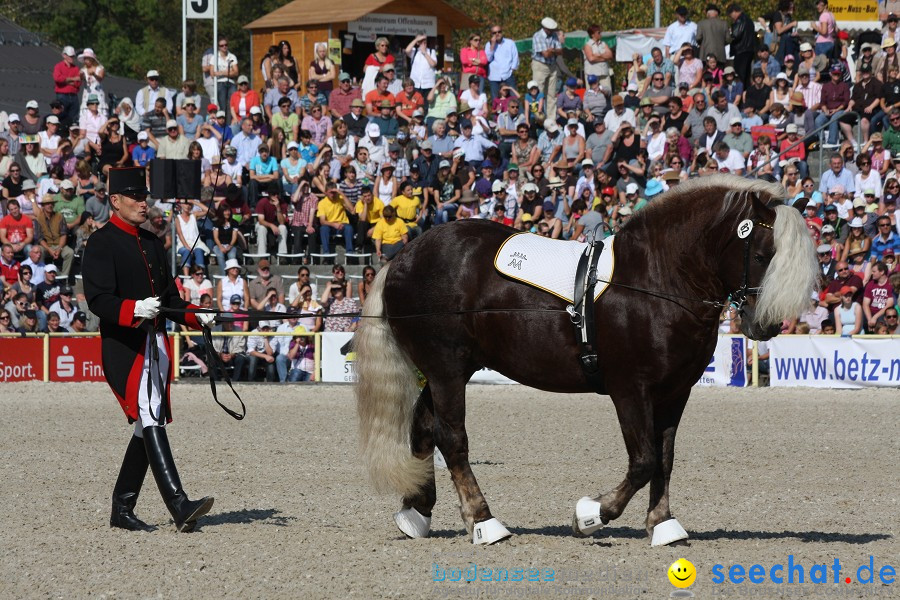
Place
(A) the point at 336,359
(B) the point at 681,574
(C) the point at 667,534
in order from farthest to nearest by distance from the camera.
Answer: (A) the point at 336,359 < (C) the point at 667,534 < (B) the point at 681,574

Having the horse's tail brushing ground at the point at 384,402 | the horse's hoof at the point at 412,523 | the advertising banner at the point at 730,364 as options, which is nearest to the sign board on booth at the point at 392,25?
the advertising banner at the point at 730,364

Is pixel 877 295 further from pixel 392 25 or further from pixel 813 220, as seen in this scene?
pixel 392 25

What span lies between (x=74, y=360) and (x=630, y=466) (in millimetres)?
12899

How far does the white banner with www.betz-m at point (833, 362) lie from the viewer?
16172 millimetres

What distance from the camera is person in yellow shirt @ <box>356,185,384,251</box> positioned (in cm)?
1966

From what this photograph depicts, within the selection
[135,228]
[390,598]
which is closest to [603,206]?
[135,228]

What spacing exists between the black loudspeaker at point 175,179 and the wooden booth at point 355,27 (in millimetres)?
13439

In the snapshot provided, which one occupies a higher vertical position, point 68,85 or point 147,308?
point 68,85

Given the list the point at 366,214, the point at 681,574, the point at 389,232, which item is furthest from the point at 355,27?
the point at 681,574

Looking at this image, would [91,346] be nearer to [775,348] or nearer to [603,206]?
[603,206]

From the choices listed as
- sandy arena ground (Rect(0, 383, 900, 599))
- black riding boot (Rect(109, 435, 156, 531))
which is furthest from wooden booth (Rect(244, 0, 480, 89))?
black riding boot (Rect(109, 435, 156, 531))

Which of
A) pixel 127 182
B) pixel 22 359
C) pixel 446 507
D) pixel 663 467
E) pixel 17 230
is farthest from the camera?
pixel 17 230

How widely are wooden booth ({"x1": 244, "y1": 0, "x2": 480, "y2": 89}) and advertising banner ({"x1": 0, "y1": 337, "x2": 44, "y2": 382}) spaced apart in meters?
11.5

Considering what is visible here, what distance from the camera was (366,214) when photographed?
64.7ft
